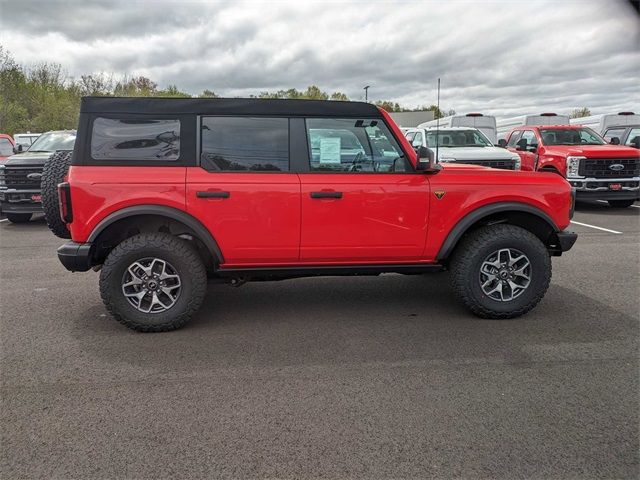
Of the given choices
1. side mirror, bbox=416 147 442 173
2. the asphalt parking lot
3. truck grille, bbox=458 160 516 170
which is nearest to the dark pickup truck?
the asphalt parking lot

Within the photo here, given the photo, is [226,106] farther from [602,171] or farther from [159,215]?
[602,171]

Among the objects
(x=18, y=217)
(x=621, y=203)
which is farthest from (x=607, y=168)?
(x=18, y=217)

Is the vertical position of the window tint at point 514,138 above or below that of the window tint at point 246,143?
above

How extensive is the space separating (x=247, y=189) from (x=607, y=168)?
1014 centimetres

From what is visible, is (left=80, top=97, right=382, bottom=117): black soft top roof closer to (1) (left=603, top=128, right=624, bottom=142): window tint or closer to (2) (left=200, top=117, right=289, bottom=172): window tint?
(2) (left=200, top=117, right=289, bottom=172): window tint

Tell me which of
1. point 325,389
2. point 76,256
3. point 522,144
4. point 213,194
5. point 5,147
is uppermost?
point 522,144

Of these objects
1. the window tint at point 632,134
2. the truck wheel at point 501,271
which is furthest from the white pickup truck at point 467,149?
the truck wheel at point 501,271

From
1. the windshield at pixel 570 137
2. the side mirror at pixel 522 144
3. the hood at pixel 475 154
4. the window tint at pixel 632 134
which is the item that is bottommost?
the hood at pixel 475 154

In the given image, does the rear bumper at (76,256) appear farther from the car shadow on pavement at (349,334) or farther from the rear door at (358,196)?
the rear door at (358,196)

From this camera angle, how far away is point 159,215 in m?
4.14

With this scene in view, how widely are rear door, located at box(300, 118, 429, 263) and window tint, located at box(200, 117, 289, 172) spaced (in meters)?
0.24

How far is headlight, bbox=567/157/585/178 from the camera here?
37.1ft

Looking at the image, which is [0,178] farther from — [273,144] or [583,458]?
[583,458]

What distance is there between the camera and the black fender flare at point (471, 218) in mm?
4383
